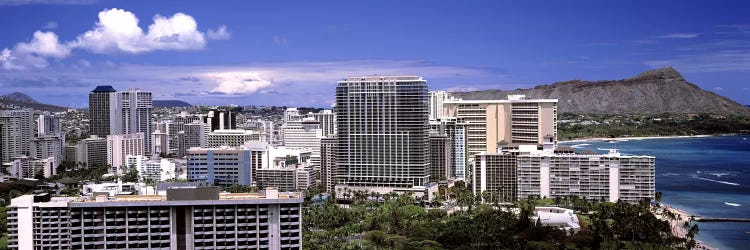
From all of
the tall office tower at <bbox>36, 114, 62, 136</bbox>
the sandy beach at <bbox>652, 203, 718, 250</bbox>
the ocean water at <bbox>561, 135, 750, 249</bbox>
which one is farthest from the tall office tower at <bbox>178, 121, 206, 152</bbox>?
the sandy beach at <bbox>652, 203, 718, 250</bbox>

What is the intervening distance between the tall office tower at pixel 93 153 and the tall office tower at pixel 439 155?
17445 millimetres

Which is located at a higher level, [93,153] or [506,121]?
[506,121]

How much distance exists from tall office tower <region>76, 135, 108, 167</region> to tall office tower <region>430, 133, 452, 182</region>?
1744 cm

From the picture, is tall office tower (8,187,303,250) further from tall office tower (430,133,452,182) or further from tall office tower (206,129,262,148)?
tall office tower (206,129,262,148)

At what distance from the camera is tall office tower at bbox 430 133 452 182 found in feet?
102

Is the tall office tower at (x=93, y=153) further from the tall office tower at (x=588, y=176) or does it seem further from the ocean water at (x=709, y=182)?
the ocean water at (x=709, y=182)

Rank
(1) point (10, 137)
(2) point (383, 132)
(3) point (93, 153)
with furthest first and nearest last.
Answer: (3) point (93, 153) → (1) point (10, 137) → (2) point (383, 132)

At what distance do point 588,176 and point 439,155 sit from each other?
689 centimetres

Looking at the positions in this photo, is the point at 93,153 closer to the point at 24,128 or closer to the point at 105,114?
the point at 24,128

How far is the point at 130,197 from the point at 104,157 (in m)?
29.8

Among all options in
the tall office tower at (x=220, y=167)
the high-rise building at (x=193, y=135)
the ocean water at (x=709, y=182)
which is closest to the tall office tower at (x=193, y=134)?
the high-rise building at (x=193, y=135)

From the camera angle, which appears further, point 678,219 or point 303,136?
point 303,136

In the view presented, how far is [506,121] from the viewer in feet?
109

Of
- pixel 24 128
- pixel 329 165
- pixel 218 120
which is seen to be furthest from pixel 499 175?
pixel 218 120
